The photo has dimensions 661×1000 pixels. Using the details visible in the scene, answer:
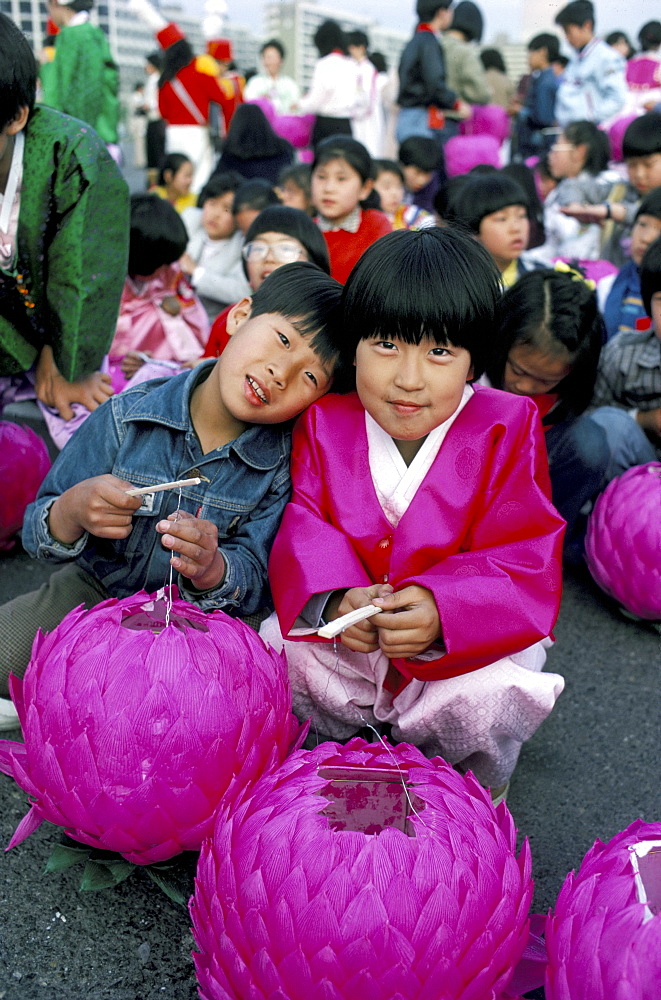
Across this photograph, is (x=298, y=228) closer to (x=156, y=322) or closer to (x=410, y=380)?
(x=156, y=322)

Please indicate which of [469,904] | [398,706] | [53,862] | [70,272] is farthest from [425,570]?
[70,272]

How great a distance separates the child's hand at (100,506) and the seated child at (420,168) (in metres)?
4.40

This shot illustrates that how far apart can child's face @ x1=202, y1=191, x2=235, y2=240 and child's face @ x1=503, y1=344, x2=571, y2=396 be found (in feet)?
8.59

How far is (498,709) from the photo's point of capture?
1.55 m

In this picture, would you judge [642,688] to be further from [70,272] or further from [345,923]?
[70,272]

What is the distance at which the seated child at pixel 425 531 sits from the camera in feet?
4.86

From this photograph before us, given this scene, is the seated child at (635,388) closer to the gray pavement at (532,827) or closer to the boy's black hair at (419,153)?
the gray pavement at (532,827)

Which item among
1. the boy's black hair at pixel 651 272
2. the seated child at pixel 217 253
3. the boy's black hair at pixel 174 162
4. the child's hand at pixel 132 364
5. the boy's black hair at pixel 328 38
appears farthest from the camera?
the boy's black hair at pixel 328 38

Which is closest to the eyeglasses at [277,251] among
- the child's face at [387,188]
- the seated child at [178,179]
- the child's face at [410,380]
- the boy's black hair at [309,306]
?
the boy's black hair at [309,306]

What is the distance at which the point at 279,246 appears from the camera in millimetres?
2701

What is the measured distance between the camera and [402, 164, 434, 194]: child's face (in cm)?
555

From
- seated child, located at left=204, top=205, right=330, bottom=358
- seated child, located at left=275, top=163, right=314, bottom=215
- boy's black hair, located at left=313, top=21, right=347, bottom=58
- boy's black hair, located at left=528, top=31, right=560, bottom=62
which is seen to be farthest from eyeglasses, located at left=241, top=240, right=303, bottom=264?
boy's black hair, located at left=528, top=31, right=560, bottom=62

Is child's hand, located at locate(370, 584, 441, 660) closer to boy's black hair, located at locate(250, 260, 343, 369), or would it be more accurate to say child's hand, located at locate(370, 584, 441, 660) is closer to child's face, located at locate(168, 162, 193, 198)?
boy's black hair, located at locate(250, 260, 343, 369)

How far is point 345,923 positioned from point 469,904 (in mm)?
149
